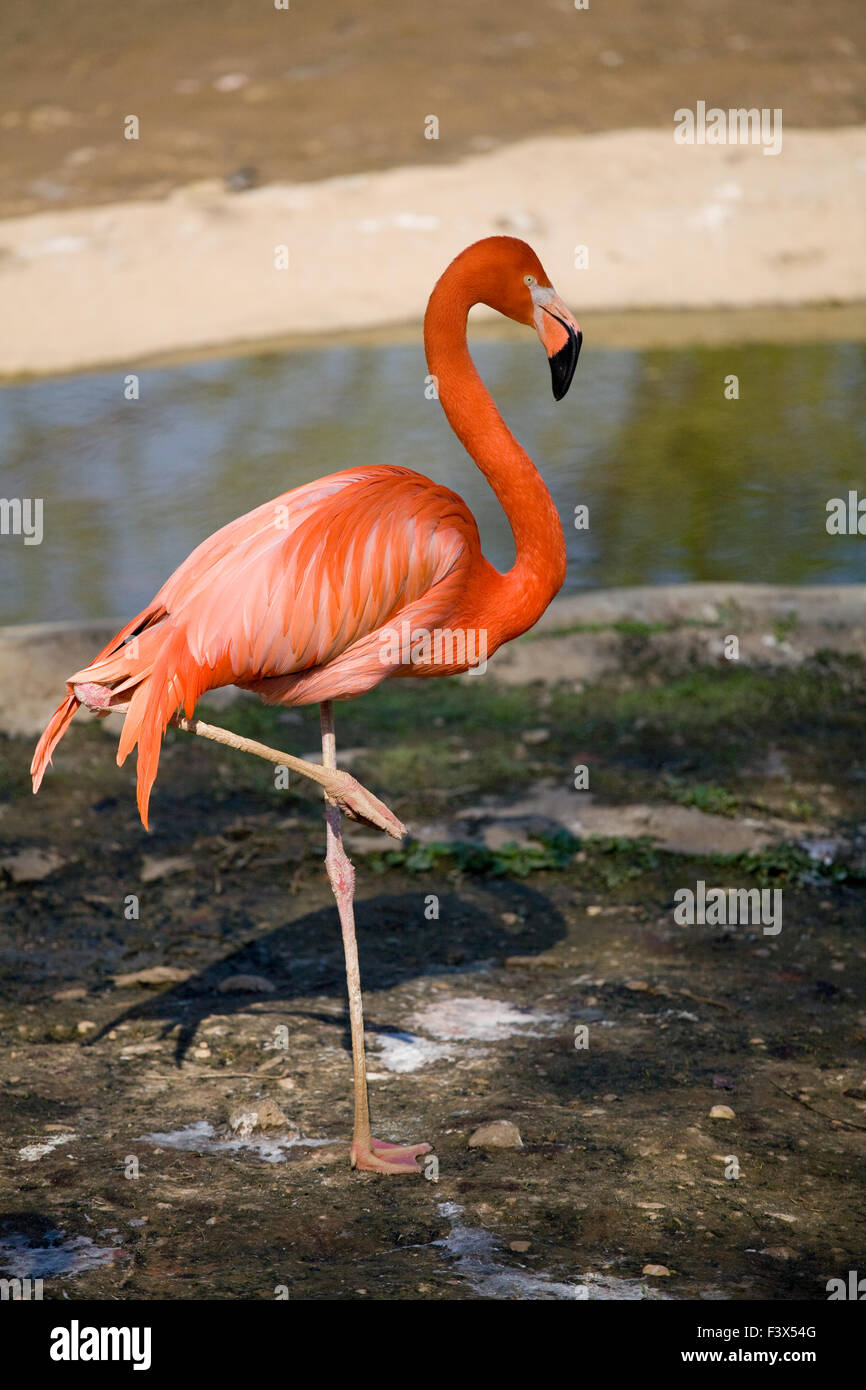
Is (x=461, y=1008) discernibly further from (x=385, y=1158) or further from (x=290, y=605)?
(x=290, y=605)

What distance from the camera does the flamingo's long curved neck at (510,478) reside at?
3.83m

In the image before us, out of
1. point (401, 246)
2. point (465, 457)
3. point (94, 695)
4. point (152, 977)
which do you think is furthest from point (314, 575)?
point (401, 246)

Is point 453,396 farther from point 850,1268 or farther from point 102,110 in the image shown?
point 102,110

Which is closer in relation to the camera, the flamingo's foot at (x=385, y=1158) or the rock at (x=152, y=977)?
the flamingo's foot at (x=385, y=1158)

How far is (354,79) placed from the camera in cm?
1652

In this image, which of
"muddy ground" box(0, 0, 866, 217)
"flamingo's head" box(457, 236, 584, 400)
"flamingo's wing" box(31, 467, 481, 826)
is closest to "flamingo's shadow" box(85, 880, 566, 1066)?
"flamingo's wing" box(31, 467, 481, 826)

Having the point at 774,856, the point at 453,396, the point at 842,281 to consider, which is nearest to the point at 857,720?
the point at 774,856

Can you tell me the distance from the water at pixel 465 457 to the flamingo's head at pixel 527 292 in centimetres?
436

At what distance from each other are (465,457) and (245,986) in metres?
6.10

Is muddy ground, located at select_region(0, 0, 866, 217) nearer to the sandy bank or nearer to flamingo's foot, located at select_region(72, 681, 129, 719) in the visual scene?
the sandy bank

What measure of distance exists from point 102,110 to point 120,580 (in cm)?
970

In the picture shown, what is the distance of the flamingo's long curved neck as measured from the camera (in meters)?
3.83

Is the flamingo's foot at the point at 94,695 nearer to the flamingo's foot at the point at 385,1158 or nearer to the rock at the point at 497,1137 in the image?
the flamingo's foot at the point at 385,1158

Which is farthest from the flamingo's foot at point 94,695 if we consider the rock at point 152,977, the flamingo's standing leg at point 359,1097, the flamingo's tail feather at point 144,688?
the rock at point 152,977
